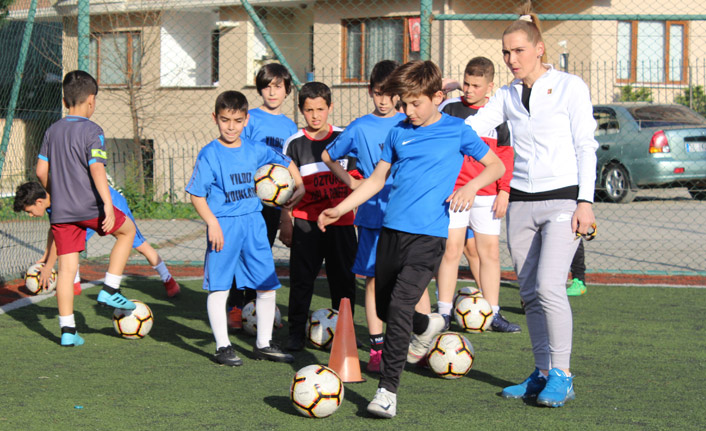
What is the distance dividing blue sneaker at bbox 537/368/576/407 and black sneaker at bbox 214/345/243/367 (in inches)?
76.7

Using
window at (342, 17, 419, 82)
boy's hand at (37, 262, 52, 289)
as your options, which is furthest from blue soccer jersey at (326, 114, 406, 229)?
window at (342, 17, 419, 82)

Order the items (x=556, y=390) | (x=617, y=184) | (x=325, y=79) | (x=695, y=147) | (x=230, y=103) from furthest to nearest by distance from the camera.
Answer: (x=325, y=79)
(x=617, y=184)
(x=695, y=147)
(x=230, y=103)
(x=556, y=390)

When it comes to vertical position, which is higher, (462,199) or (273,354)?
(462,199)

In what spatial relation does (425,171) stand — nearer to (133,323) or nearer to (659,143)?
(133,323)

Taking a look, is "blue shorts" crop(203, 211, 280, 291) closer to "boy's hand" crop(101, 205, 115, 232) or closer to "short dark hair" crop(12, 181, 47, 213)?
"boy's hand" crop(101, 205, 115, 232)

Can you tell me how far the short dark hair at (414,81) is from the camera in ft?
14.2

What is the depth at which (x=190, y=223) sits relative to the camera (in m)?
14.7

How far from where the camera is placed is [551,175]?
172 inches

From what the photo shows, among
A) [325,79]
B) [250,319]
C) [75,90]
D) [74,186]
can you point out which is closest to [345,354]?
[250,319]

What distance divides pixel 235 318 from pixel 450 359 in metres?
2.18

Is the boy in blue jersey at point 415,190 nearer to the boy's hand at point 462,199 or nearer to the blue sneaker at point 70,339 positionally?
the boy's hand at point 462,199

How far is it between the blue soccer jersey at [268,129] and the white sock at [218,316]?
147cm

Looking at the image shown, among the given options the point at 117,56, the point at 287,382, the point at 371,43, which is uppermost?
the point at 371,43

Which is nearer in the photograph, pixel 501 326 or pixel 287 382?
pixel 287 382
